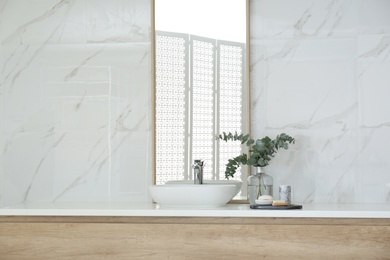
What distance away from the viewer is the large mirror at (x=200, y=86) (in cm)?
372

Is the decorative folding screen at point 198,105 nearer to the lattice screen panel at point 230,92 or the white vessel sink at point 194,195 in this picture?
the lattice screen panel at point 230,92

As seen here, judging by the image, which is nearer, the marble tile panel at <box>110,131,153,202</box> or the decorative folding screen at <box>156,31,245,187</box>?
the decorative folding screen at <box>156,31,245,187</box>

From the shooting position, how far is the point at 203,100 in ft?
12.3

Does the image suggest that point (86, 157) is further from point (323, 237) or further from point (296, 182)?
point (323, 237)

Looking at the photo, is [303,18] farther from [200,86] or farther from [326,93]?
[200,86]

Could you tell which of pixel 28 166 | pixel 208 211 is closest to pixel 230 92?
pixel 208 211

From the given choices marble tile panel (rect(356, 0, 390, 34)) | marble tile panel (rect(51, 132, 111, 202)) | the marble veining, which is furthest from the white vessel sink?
marble tile panel (rect(356, 0, 390, 34))

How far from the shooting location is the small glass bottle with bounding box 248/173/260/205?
3.55 m

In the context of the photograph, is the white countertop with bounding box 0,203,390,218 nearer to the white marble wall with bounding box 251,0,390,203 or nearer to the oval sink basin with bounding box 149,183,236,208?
the oval sink basin with bounding box 149,183,236,208

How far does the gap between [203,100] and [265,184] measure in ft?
1.80

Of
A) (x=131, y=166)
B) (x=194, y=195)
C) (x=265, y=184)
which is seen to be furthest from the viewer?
(x=131, y=166)

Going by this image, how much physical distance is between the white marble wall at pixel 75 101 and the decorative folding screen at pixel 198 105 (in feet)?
0.38

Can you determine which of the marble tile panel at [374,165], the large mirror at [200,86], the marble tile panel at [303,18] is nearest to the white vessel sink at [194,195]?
the large mirror at [200,86]

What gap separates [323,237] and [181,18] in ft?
4.54
